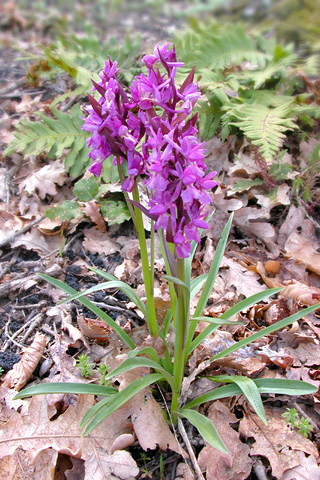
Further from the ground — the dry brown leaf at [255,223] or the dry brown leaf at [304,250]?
the dry brown leaf at [255,223]

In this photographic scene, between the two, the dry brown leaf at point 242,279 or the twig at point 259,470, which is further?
the dry brown leaf at point 242,279

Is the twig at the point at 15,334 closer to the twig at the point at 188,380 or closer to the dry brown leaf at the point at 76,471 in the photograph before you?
the dry brown leaf at the point at 76,471

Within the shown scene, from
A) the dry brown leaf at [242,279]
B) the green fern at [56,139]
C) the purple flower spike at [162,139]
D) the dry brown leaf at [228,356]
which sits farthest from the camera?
the green fern at [56,139]

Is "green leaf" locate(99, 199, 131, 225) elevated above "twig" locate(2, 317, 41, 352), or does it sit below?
above

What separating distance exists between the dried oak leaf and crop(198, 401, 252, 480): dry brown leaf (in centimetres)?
30

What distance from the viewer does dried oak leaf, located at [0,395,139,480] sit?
157 centimetres

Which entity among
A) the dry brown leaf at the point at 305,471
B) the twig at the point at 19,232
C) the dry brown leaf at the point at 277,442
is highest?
the twig at the point at 19,232

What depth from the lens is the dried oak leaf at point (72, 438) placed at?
61.8 inches

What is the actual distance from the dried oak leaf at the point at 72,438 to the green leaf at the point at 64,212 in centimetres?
128

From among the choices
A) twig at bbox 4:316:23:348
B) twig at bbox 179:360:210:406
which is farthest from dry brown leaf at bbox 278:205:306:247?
twig at bbox 4:316:23:348

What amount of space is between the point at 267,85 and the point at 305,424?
9.27 feet

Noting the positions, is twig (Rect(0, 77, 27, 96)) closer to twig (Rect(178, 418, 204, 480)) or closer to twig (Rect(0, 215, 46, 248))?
twig (Rect(0, 215, 46, 248))

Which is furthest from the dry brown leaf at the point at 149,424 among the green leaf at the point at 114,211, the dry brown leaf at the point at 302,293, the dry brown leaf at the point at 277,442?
the green leaf at the point at 114,211

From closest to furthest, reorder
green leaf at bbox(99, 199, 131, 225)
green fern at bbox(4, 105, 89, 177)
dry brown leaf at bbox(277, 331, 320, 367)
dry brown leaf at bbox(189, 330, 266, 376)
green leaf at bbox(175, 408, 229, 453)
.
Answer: green leaf at bbox(175, 408, 229, 453) < dry brown leaf at bbox(189, 330, 266, 376) < dry brown leaf at bbox(277, 331, 320, 367) < green leaf at bbox(99, 199, 131, 225) < green fern at bbox(4, 105, 89, 177)
